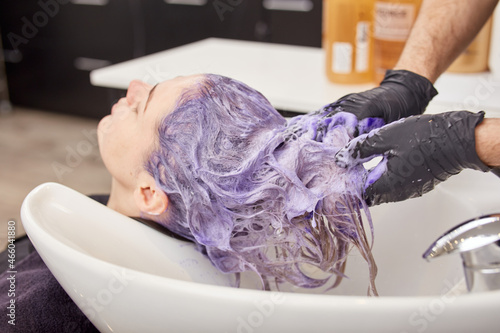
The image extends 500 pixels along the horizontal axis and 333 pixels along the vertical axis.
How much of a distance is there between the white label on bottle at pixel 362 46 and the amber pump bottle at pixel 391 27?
0.02 meters

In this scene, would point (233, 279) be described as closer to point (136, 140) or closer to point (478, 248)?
point (136, 140)

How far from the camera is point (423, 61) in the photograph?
1.07 metres

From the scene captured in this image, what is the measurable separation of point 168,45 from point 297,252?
278 cm

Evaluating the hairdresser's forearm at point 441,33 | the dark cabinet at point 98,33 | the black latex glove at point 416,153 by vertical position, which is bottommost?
the dark cabinet at point 98,33

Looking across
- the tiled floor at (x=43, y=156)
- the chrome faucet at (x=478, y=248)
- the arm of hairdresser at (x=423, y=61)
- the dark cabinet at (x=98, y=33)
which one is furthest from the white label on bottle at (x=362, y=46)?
the tiled floor at (x=43, y=156)

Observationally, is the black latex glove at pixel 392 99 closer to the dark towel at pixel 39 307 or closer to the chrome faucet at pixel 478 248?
the chrome faucet at pixel 478 248

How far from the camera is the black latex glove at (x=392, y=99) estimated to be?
905 millimetres

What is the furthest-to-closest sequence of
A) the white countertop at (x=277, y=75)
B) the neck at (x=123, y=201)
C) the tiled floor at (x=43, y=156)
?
the tiled floor at (x=43, y=156)
the white countertop at (x=277, y=75)
the neck at (x=123, y=201)

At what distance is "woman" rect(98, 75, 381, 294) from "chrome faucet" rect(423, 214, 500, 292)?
151mm

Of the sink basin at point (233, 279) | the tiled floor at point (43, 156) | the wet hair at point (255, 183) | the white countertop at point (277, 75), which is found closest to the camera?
the sink basin at point (233, 279)

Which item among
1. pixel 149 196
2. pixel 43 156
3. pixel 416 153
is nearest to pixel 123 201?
pixel 149 196

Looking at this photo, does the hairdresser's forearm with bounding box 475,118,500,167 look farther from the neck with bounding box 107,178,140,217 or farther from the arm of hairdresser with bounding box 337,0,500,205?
the neck with bounding box 107,178,140,217

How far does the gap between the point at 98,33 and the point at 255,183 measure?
10.2ft

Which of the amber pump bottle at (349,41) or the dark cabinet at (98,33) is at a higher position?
the amber pump bottle at (349,41)
